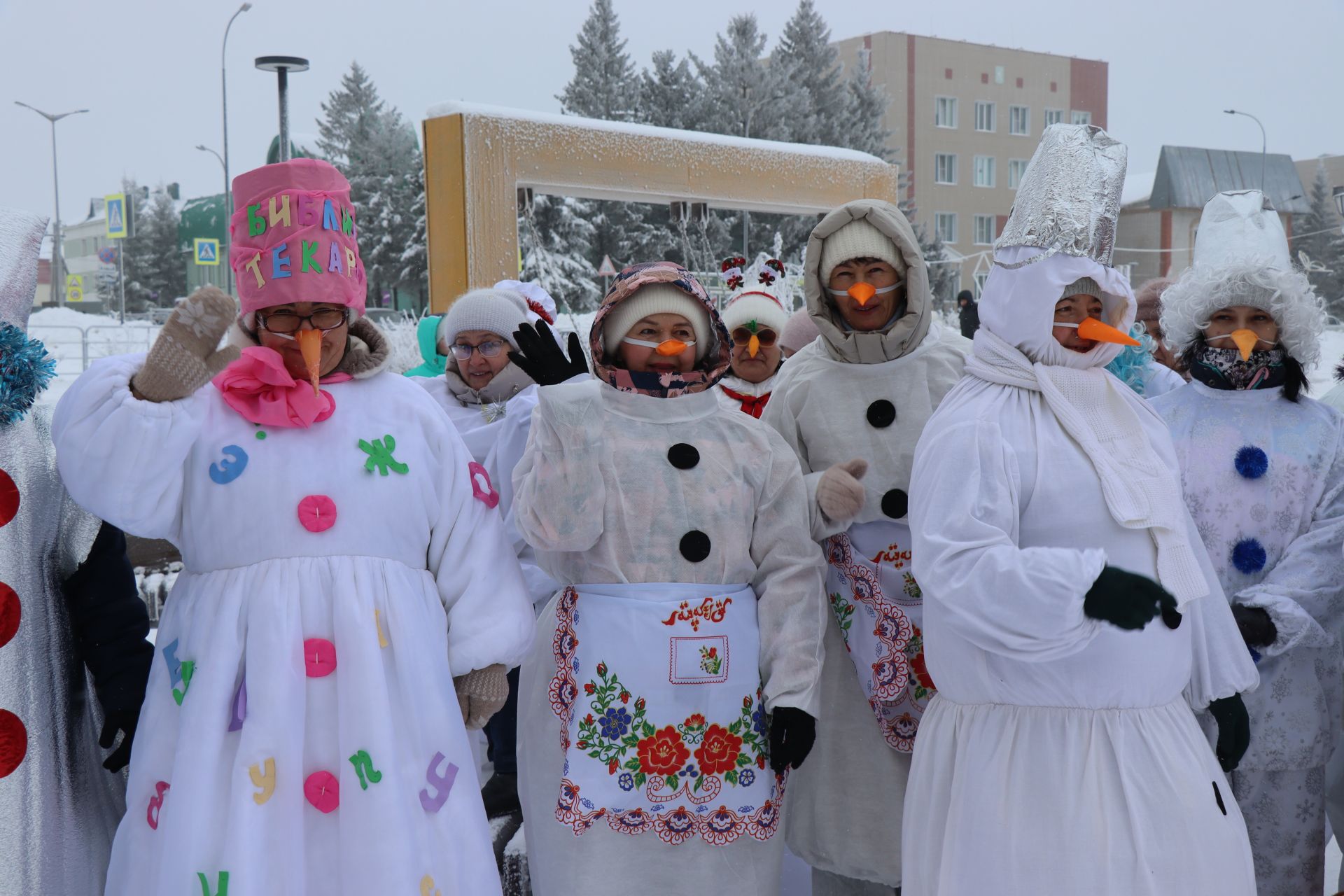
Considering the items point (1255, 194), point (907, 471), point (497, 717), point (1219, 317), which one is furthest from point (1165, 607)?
point (497, 717)

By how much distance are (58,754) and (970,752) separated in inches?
71.5

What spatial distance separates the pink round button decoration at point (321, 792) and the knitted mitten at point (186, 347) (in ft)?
2.57

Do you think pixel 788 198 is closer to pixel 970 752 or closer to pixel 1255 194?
pixel 1255 194

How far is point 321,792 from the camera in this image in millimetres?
2188

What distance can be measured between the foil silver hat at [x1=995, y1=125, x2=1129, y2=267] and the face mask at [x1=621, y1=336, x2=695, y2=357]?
0.73 m

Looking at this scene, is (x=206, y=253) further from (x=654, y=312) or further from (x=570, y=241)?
(x=654, y=312)

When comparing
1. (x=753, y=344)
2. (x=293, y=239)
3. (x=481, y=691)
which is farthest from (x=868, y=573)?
(x=753, y=344)

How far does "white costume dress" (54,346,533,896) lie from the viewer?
2.13 meters

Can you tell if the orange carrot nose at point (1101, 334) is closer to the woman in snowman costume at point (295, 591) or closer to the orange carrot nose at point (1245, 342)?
the orange carrot nose at point (1245, 342)

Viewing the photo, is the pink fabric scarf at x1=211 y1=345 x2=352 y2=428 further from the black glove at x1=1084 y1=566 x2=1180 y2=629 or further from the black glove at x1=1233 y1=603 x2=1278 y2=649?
the black glove at x1=1233 y1=603 x2=1278 y2=649

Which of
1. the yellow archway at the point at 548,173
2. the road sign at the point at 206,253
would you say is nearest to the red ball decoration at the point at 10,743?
the yellow archway at the point at 548,173

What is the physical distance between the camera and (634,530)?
2646 mm

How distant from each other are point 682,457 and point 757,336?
7.76ft

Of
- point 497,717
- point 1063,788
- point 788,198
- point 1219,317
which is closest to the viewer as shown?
point 1063,788
